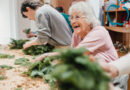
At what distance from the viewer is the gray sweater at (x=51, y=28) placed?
7.53ft

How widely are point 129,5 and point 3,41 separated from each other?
4392mm

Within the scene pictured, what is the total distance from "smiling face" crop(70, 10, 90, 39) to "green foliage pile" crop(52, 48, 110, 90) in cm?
91

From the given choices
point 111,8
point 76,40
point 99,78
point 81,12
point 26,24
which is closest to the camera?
point 99,78

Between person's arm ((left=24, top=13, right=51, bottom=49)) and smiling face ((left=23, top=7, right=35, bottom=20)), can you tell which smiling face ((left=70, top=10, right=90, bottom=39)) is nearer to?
person's arm ((left=24, top=13, right=51, bottom=49))

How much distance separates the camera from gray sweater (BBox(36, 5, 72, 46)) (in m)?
2.29

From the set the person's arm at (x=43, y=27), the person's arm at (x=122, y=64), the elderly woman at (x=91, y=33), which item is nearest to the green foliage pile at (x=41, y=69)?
the elderly woman at (x=91, y=33)

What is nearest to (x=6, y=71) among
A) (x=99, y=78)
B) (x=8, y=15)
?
(x=99, y=78)

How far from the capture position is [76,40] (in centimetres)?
160

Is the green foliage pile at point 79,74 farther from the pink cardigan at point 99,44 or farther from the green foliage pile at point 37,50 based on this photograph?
the green foliage pile at point 37,50

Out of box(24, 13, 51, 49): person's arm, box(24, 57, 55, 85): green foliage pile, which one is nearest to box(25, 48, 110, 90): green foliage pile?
box(24, 57, 55, 85): green foliage pile

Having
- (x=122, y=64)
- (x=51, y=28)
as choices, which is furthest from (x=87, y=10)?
(x=51, y=28)

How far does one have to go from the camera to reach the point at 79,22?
4.40ft

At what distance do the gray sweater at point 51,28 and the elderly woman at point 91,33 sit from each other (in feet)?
3.19

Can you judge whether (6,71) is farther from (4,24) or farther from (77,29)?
(4,24)
